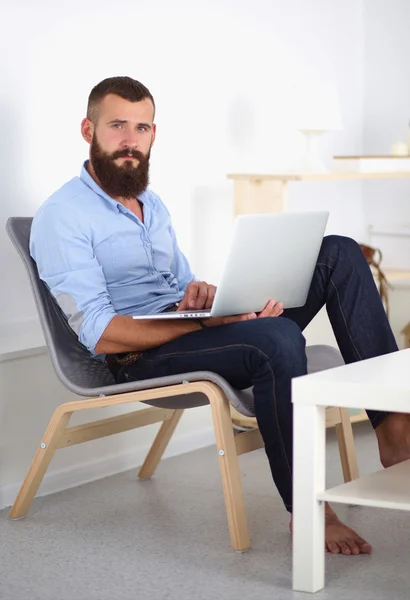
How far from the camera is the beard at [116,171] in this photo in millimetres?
2787

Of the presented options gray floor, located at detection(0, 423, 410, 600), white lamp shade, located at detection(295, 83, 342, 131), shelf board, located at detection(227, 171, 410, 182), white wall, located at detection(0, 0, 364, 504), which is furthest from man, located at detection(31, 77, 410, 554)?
white lamp shade, located at detection(295, 83, 342, 131)

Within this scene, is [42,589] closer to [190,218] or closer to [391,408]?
[391,408]

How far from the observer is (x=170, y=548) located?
2.52 meters

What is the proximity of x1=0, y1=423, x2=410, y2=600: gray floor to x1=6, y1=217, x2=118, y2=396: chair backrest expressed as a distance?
36 cm

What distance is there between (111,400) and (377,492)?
0.74 metres

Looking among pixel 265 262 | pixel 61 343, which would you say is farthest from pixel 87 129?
pixel 265 262

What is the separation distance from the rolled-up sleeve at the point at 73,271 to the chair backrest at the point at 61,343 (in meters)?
0.06

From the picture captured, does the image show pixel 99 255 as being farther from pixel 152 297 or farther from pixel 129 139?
pixel 129 139

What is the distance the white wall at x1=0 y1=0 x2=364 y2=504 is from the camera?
10.1ft

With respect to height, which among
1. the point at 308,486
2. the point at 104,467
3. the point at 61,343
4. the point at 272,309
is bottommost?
the point at 104,467

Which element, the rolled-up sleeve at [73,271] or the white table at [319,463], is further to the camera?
the rolled-up sleeve at [73,271]

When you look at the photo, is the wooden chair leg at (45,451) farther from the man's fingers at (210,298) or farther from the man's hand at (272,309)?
the man's hand at (272,309)

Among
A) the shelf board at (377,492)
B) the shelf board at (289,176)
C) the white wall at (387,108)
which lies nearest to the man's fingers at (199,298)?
the shelf board at (377,492)

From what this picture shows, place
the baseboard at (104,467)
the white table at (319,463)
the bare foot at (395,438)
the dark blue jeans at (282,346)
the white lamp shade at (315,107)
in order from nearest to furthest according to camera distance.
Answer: the white table at (319,463) → the dark blue jeans at (282,346) → the bare foot at (395,438) → the baseboard at (104,467) → the white lamp shade at (315,107)
